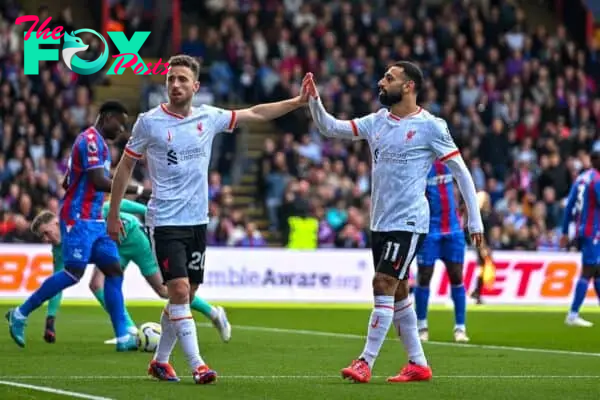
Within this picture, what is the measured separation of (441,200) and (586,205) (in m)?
4.24

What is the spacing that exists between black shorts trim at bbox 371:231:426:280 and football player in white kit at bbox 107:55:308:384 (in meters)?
1.40

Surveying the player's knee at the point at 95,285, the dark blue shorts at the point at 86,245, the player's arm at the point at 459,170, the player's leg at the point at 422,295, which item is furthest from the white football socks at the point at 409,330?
the player's leg at the point at 422,295

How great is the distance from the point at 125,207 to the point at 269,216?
53.0 ft

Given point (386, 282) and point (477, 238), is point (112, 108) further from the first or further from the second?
point (477, 238)

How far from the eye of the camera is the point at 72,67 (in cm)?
3256

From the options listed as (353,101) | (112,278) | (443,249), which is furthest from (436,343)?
(353,101)

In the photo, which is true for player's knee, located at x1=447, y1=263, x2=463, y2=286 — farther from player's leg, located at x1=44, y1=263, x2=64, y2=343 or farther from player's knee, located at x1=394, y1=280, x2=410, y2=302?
player's knee, located at x1=394, y1=280, x2=410, y2=302

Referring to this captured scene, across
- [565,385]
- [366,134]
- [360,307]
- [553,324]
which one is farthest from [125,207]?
[360,307]

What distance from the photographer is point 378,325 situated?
12156 millimetres

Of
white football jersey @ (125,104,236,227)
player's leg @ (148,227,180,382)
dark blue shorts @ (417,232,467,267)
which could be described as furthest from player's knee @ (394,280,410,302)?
dark blue shorts @ (417,232,467,267)

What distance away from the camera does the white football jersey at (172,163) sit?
11.8m

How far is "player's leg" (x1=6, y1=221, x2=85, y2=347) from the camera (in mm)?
15312

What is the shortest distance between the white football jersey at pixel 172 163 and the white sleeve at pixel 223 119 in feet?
0.67

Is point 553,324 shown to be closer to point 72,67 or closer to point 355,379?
point 355,379
